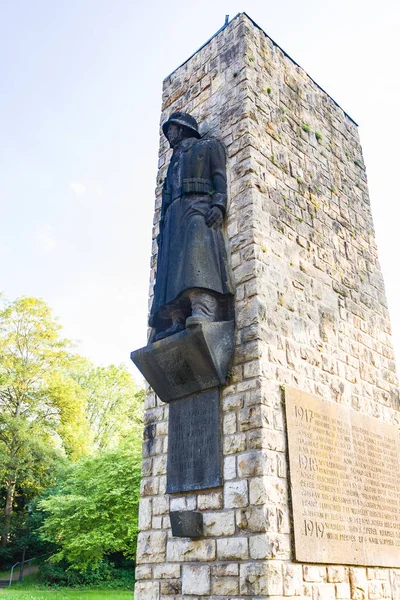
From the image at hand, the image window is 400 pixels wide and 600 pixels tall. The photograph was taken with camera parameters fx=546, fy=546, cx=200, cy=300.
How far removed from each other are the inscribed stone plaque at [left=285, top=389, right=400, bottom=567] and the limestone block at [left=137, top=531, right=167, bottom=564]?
4.10 feet

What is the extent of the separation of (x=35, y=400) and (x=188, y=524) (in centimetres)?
1835

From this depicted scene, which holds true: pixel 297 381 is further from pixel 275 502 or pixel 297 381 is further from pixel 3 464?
pixel 3 464

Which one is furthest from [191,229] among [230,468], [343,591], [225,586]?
[343,591]

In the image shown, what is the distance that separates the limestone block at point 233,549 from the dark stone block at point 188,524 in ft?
0.70

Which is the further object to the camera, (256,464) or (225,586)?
(256,464)

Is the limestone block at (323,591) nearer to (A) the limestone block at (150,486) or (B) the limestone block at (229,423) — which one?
(B) the limestone block at (229,423)

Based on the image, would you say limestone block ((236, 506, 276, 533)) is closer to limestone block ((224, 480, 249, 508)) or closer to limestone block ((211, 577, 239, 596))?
limestone block ((224, 480, 249, 508))

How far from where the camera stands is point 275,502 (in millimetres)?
4180

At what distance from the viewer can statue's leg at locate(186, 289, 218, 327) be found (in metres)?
Answer: 4.92

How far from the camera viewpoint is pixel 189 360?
483 centimetres

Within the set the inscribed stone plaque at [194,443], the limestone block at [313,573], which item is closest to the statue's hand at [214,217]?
the inscribed stone plaque at [194,443]

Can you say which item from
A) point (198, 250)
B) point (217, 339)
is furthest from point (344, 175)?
point (217, 339)

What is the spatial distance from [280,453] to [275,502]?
40 centimetres

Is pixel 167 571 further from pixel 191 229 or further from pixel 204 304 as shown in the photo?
pixel 191 229
